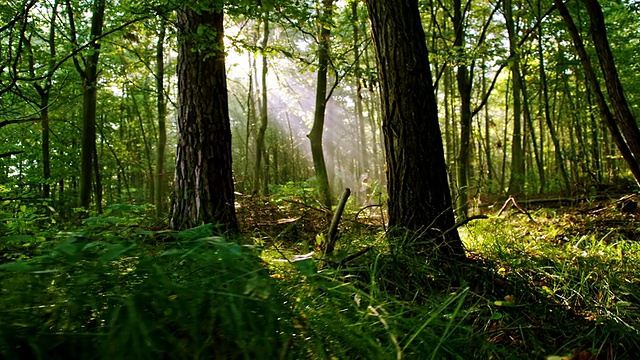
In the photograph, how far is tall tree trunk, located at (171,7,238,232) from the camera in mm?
3678

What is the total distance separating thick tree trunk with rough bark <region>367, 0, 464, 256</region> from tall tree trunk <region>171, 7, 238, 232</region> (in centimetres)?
184

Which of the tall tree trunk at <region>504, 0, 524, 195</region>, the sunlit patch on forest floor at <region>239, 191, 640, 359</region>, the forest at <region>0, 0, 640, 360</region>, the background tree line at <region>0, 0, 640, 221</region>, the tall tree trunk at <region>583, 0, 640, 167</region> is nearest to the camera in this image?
the forest at <region>0, 0, 640, 360</region>

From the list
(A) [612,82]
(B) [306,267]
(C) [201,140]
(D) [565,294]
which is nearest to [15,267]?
(B) [306,267]

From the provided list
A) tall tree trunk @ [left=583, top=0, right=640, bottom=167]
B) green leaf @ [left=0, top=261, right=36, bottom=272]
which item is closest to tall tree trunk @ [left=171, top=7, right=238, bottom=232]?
green leaf @ [left=0, top=261, right=36, bottom=272]

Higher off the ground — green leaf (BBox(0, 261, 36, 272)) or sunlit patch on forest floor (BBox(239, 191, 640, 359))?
green leaf (BBox(0, 261, 36, 272))

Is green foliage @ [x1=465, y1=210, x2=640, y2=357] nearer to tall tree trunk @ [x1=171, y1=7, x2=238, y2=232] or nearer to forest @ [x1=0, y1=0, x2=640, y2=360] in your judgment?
forest @ [x1=0, y1=0, x2=640, y2=360]

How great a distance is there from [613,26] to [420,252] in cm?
1233

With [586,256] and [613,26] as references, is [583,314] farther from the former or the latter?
[613,26]

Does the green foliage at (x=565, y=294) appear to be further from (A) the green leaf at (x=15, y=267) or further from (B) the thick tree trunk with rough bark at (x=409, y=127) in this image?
(A) the green leaf at (x=15, y=267)

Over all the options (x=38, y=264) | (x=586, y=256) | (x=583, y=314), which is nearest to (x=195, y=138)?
(x=38, y=264)

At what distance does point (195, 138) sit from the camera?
147 inches

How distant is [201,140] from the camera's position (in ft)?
12.2

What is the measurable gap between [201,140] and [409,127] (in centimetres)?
224

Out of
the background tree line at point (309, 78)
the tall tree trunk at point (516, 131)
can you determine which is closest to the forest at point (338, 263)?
the background tree line at point (309, 78)
